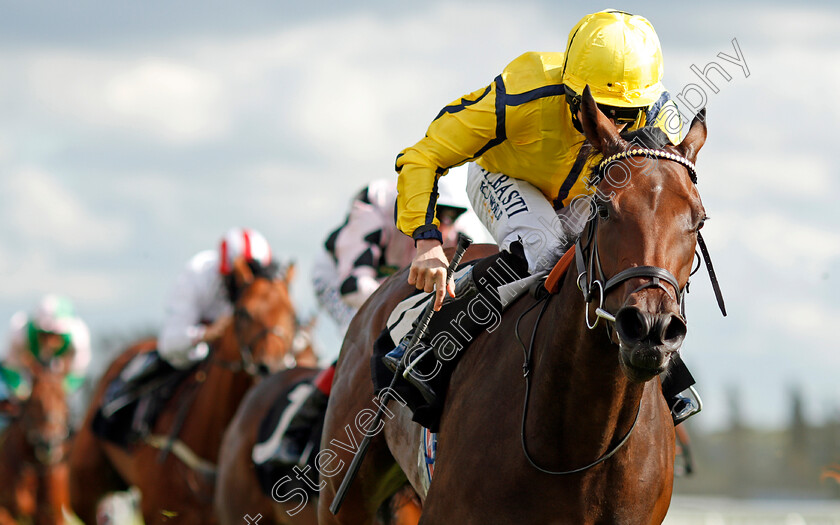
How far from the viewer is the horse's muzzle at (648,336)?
2.99 meters

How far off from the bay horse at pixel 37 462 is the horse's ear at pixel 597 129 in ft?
33.5

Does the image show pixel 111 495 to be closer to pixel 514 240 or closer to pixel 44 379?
pixel 44 379

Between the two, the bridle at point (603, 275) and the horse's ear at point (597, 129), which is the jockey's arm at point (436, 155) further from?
the horse's ear at point (597, 129)

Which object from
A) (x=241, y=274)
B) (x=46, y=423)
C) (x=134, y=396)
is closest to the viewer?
(x=241, y=274)

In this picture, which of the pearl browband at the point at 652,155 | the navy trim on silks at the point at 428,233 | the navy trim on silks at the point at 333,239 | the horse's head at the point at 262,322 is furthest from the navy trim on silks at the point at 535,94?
the horse's head at the point at 262,322

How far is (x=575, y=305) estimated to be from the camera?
11.9ft

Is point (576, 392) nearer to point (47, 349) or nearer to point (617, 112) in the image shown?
point (617, 112)

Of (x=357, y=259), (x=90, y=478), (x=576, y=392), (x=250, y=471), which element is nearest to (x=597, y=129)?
(x=576, y=392)

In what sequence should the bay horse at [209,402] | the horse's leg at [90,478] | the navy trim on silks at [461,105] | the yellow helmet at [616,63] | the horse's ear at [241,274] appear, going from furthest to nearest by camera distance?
the horse's leg at [90,478]
the horse's ear at [241,274]
the bay horse at [209,402]
the navy trim on silks at [461,105]
the yellow helmet at [616,63]

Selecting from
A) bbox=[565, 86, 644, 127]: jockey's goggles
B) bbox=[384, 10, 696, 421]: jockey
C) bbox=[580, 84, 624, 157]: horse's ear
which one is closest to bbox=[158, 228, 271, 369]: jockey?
bbox=[384, 10, 696, 421]: jockey

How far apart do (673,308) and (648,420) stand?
2.89 ft

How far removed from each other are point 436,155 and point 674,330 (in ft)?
5.09

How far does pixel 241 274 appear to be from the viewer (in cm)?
948

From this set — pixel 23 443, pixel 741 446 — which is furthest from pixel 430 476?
pixel 741 446
